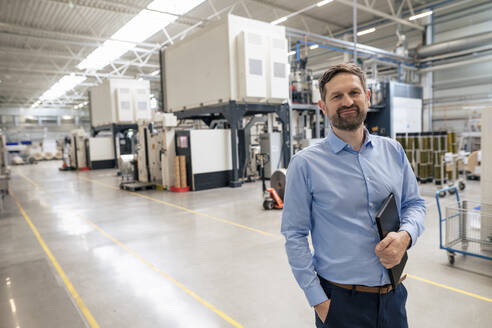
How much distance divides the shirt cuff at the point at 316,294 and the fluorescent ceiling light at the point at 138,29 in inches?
572

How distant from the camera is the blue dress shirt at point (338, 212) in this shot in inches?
59.1

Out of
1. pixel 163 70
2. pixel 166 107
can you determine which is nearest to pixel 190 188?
pixel 166 107

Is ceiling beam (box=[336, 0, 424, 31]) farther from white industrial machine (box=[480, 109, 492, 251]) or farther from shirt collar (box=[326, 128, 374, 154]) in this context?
shirt collar (box=[326, 128, 374, 154])

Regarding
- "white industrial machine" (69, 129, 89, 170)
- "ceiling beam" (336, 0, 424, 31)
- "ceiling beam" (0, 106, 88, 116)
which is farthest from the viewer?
"ceiling beam" (0, 106, 88, 116)

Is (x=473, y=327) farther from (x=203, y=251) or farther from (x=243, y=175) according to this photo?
(x=243, y=175)

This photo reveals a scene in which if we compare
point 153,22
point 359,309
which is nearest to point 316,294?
point 359,309

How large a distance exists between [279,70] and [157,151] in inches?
214

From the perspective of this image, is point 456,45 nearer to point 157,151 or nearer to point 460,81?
point 460,81

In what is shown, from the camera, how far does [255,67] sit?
37.8 ft

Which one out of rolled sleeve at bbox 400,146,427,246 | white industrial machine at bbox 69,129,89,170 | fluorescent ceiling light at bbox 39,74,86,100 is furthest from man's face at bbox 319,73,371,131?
fluorescent ceiling light at bbox 39,74,86,100

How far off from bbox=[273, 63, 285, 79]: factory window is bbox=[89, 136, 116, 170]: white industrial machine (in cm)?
1442

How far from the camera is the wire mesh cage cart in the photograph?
4.31 m

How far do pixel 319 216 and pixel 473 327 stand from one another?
2.41m

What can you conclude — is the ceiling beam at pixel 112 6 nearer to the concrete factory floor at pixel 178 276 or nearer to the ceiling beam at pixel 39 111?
the concrete factory floor at pixel 178 276
